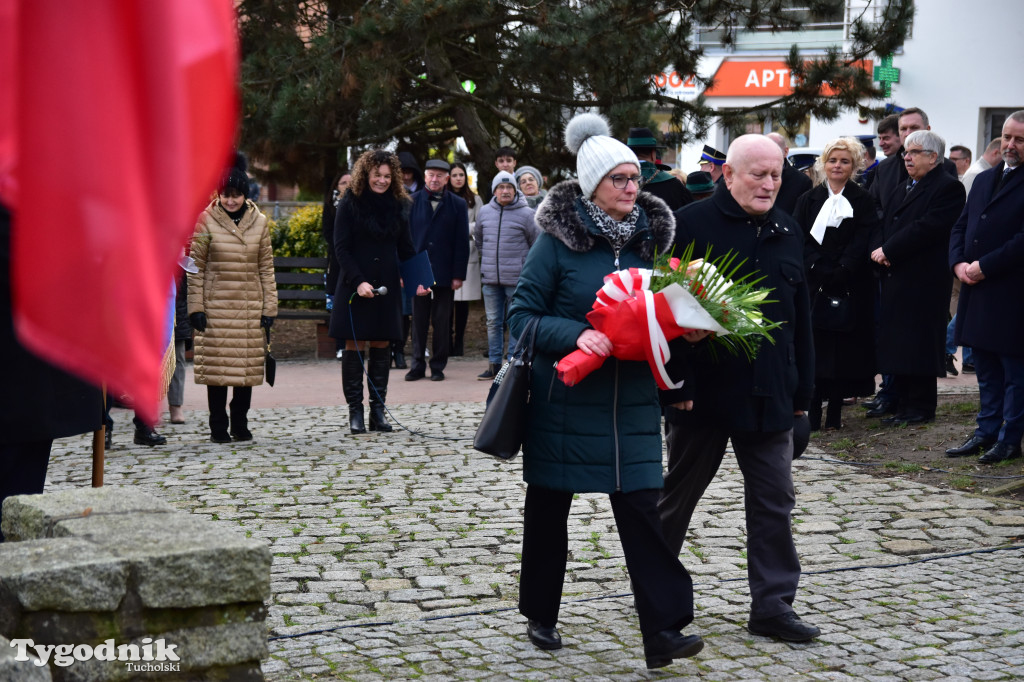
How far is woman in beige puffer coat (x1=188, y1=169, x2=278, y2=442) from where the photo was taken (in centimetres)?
1015

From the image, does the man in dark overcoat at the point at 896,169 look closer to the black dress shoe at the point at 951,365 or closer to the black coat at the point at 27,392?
the black dress shoe at the point at 951,365

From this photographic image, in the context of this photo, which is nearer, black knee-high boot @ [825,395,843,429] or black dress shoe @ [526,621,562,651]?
black dress shoe @ [526,621,562,651]

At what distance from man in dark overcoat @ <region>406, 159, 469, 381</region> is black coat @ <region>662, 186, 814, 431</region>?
9.10 meters

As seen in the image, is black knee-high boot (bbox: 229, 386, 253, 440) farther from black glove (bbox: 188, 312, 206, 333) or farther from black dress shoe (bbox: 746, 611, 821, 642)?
black dress shoe (bbox: 746, 611, 821, 642)

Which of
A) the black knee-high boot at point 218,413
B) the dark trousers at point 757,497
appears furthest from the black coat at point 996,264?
the black knee-high boot at point 218,413

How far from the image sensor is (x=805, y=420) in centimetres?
603

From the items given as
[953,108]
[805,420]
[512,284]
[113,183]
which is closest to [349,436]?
[512,284]

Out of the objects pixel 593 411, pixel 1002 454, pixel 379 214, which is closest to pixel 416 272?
pixel 379 214

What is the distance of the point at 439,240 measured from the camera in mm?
14961

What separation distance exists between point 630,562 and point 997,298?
530cm

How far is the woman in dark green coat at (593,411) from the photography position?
495cm

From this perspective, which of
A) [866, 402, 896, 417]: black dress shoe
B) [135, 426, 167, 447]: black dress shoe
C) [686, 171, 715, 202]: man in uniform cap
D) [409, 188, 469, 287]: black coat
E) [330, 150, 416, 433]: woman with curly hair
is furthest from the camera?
[409, 188, 469, 287]: black coat

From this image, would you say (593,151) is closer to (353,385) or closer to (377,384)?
(353,385)

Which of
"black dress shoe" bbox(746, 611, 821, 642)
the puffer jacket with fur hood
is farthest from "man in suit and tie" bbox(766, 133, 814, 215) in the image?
"black dress shoe" bbox(746, 611, 821, 642)
